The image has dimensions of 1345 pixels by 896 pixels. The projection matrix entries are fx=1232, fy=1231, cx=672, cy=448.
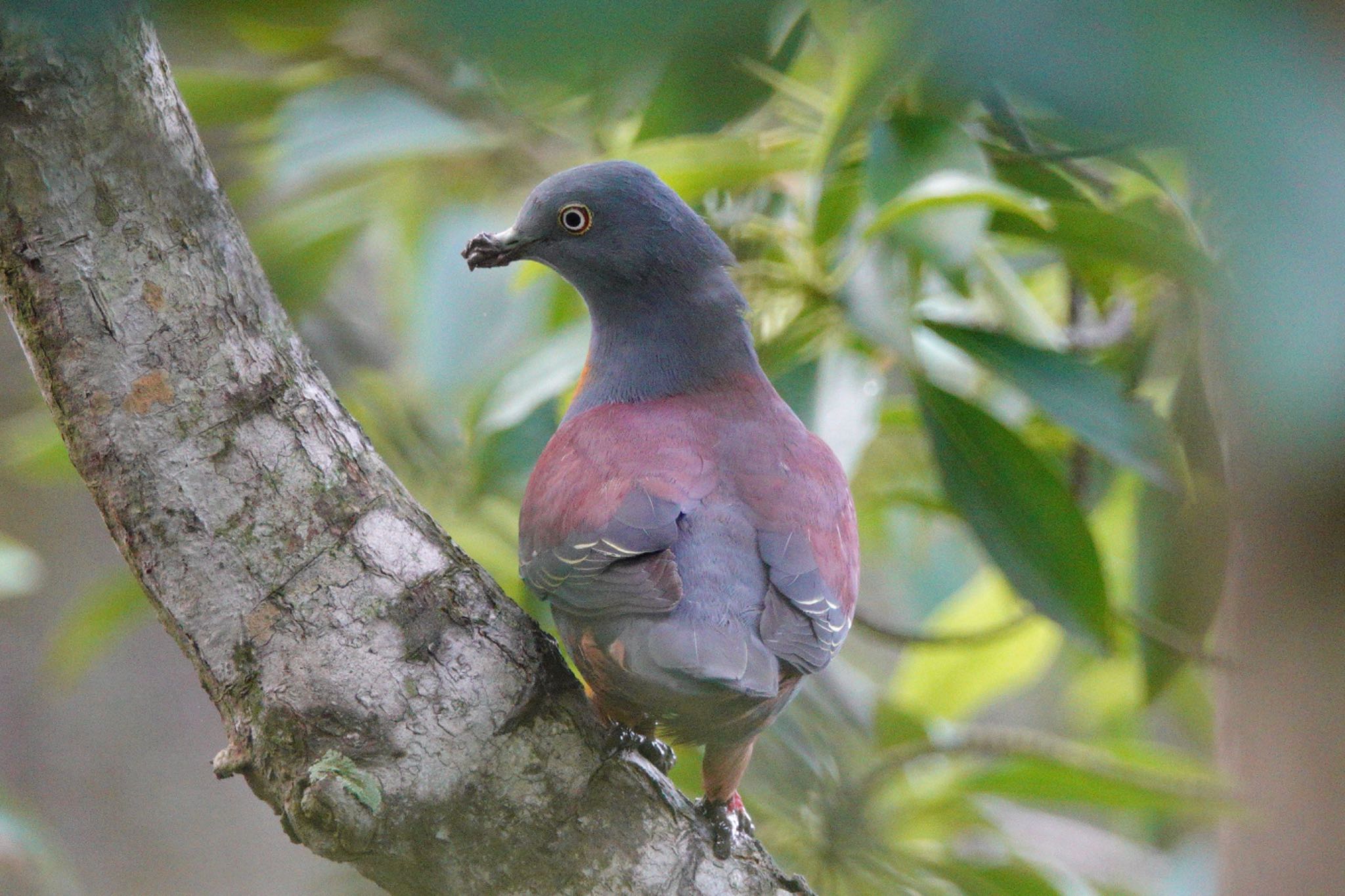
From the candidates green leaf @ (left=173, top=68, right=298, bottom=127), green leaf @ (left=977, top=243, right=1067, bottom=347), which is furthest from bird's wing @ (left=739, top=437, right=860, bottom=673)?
green leaf @ (left=173, top=68, right=298, bottom=127)

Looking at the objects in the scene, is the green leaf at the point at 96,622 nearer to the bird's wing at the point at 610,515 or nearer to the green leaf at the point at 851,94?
the bird's wing at the point at 610,515

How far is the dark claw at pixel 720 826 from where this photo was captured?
218 cm

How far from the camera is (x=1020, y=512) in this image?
3350 millimetres

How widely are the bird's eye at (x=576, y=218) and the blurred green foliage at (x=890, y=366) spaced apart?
205 millimetres

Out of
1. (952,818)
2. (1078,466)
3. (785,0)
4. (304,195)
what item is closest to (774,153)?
(1078,466)

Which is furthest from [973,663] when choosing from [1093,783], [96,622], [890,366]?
[96,622]

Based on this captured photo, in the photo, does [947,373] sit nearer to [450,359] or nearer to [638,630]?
[450,359]

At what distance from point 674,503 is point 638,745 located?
47cm

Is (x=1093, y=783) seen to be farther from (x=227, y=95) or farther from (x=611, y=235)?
(x=227, y=95)

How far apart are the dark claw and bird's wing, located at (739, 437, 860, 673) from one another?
1.04ft

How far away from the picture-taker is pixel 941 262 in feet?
8.86

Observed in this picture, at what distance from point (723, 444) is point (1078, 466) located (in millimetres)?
1798

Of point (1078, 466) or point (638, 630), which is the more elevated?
point (638, 630)

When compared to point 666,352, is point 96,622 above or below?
below
